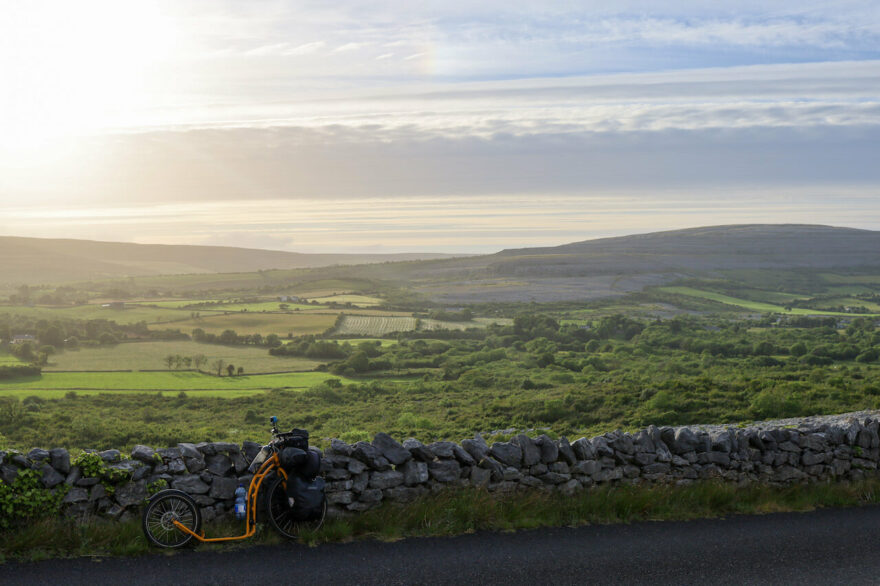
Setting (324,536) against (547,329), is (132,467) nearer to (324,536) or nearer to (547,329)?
(324,536)

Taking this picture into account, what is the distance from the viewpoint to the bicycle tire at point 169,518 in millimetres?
7941

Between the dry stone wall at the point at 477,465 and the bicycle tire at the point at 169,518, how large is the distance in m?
0.42

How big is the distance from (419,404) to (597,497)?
4380 cm

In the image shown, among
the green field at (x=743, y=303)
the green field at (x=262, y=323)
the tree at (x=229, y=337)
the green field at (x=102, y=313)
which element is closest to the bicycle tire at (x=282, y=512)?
the green field at (x=262, y=323)

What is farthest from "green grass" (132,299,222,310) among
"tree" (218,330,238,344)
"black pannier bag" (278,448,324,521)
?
"black pannier bag" (278,448,324,521)

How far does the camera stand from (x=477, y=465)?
9766 mm

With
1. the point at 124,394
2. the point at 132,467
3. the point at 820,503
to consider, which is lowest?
the point at 124,394

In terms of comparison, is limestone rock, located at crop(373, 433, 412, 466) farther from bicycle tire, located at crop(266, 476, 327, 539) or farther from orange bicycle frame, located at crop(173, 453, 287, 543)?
orange bicycle frame, located at crop(173, 453, 287, 543)

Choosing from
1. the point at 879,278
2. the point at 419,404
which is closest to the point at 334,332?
the point at 419,404

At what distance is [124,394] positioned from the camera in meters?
70.9

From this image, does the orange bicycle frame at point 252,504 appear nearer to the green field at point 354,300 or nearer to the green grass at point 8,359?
the green grass at point 8,359

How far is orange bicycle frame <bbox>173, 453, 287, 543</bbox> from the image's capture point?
802 centimetres

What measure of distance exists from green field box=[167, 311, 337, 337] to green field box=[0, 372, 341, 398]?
21.9m

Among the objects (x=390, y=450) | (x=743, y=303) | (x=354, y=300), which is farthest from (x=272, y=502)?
(x=743, y=303)
